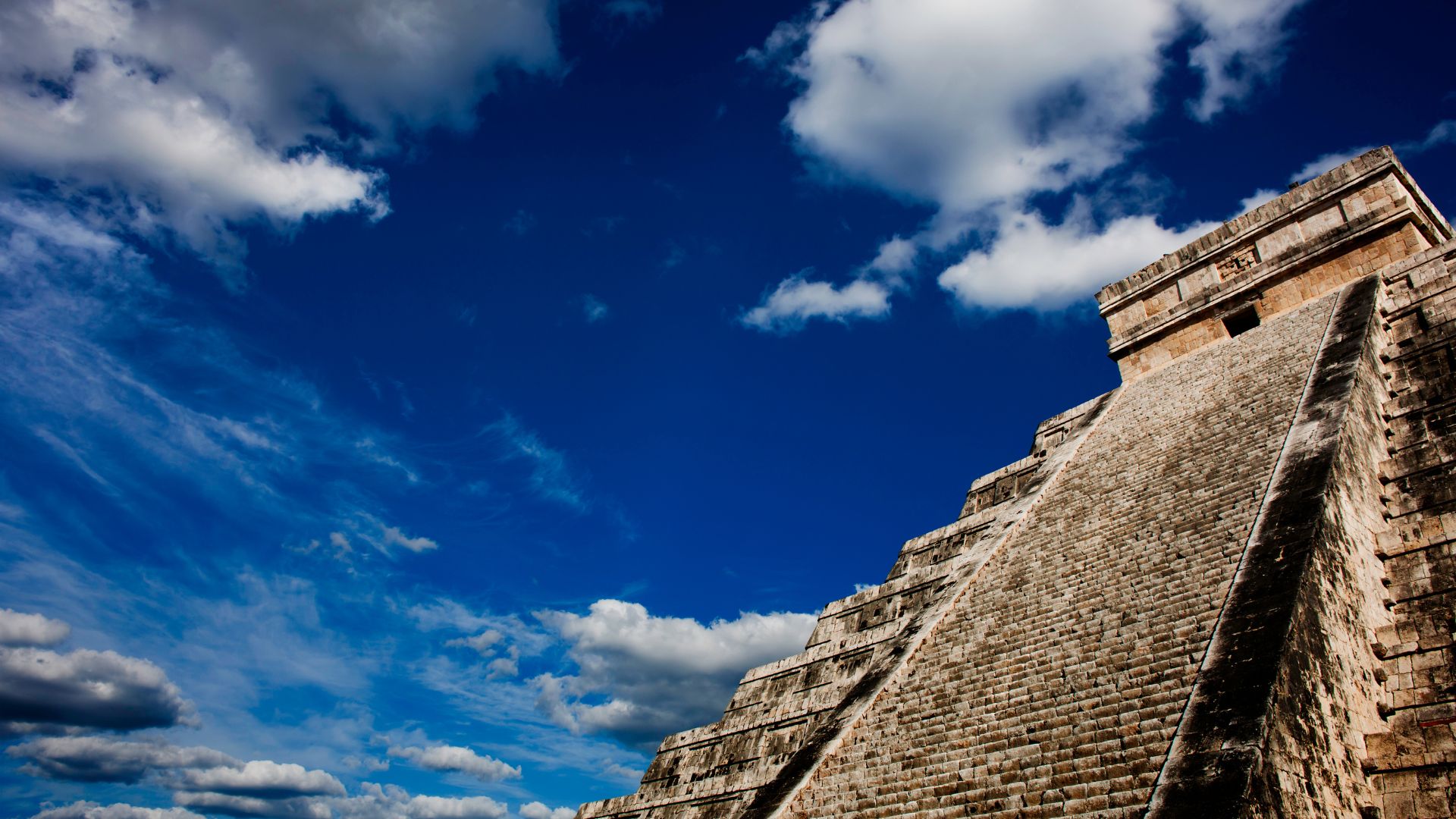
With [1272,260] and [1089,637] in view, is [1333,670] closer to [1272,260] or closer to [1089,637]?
[1089,637]

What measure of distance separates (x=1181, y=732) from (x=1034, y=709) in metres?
1.38

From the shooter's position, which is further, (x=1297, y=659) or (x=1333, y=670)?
(x=1333, y=670)

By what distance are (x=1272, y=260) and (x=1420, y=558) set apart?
6677mm

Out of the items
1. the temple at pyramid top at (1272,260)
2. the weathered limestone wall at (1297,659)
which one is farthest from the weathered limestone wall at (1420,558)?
the temple at pyramid top at (1272,260)

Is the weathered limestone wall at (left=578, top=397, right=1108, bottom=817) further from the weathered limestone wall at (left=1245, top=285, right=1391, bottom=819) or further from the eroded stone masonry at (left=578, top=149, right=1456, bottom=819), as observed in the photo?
the weathered limestone wall at (left=1245, top=285, right=1391, bottom=819)

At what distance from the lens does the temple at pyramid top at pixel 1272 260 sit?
35.9 ft

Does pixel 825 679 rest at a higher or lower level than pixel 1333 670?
higher

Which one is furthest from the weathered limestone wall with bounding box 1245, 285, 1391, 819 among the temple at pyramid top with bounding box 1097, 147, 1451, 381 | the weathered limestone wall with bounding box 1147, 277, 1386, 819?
the temple at pyramid top with bounding box 1097, 147, 1451, 381

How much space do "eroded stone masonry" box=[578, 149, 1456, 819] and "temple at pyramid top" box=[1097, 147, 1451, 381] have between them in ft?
0.13

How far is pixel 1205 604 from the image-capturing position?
20.7ft

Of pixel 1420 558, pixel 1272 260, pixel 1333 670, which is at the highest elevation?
pixel 1272 260

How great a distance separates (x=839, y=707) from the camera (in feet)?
27.7

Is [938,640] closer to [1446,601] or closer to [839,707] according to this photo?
[839,707]

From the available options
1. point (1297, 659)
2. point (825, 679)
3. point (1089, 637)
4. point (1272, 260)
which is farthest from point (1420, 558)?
point (1272, 260)
